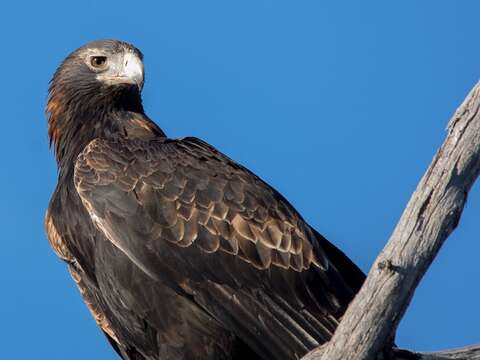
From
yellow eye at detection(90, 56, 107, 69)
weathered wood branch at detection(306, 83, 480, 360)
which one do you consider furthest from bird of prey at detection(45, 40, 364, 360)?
weathered wood branch at detection(306, 83, 480, 360)

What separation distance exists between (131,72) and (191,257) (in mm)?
2134

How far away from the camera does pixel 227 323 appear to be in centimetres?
795

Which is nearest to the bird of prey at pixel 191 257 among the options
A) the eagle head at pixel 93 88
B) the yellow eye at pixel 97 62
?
the eagle head at pixel 93 88

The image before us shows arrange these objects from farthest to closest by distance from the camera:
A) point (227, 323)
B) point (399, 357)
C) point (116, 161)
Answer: point (116, 161), point (227, 323), point (399, 357)

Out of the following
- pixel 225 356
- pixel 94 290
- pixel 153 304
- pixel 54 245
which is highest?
pixel 54 245

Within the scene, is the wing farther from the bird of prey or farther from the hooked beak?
the hooked beak

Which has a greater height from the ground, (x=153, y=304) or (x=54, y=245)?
(x=54, y=245)

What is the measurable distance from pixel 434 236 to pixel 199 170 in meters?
3.18

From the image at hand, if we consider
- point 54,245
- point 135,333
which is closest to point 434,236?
point 135,333

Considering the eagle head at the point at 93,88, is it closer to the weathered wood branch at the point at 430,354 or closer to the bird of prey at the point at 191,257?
the bird of prey at the point at 191,257

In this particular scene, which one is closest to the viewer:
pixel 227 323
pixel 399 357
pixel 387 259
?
pixel 387 259

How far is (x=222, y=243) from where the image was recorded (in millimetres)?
8227

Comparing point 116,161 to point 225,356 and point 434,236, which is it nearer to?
point 225,356

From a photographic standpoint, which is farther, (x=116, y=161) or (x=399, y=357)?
(x=116, y=161)
